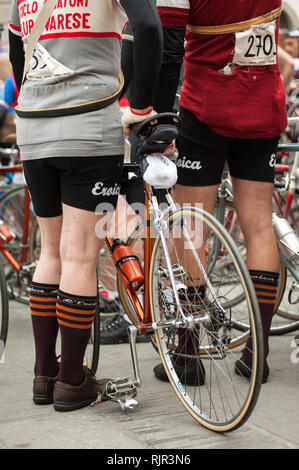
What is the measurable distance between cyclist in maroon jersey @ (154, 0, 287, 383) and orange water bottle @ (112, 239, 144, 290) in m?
0.35

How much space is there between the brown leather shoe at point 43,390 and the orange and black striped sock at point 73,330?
0.44 ft

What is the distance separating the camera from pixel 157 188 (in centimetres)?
284

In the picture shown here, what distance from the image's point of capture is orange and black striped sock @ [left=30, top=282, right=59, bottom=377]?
10.0 ft

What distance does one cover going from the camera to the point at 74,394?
2.94 m

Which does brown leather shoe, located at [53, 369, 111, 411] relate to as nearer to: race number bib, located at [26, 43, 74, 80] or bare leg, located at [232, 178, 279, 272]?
bare leg, located at [232, 178, 279, 272]

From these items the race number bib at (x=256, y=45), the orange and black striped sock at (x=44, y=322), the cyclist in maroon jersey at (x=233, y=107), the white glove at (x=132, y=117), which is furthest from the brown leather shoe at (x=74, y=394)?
the race number bib at (x=256, y=45)

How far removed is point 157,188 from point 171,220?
0.14m

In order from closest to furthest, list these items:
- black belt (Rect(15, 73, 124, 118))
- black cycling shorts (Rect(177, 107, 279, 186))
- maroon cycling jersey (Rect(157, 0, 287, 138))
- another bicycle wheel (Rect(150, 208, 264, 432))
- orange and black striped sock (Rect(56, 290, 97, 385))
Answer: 1. another bicycle wheel (Rect(150, 208, 264, 432))
2. black belt (Rect(15, 73, 124, 118))
3. orange and black striped sock (Rect(56, 290, 97, 385))
4. maroon cycling jersey (Rect(157, 0, 287, 138))
5. black cycling shorts (Rect(177, 107, 279, 186))

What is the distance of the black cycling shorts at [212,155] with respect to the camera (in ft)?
10.5

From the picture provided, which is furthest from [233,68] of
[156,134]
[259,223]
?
[259,223]

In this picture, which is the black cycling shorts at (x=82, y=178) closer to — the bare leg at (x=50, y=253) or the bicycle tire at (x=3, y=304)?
the bare leg at (x=50, y=253)

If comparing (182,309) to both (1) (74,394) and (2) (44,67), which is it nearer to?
(1) (74,394)

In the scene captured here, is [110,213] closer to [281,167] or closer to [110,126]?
[110,126]

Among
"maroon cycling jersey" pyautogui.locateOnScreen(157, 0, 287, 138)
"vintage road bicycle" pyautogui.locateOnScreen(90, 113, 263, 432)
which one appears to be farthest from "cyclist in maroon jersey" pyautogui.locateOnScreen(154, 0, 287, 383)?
"vintage road bicycle" pyautogui.locateOnScreen(90, 113, 263, 432)
